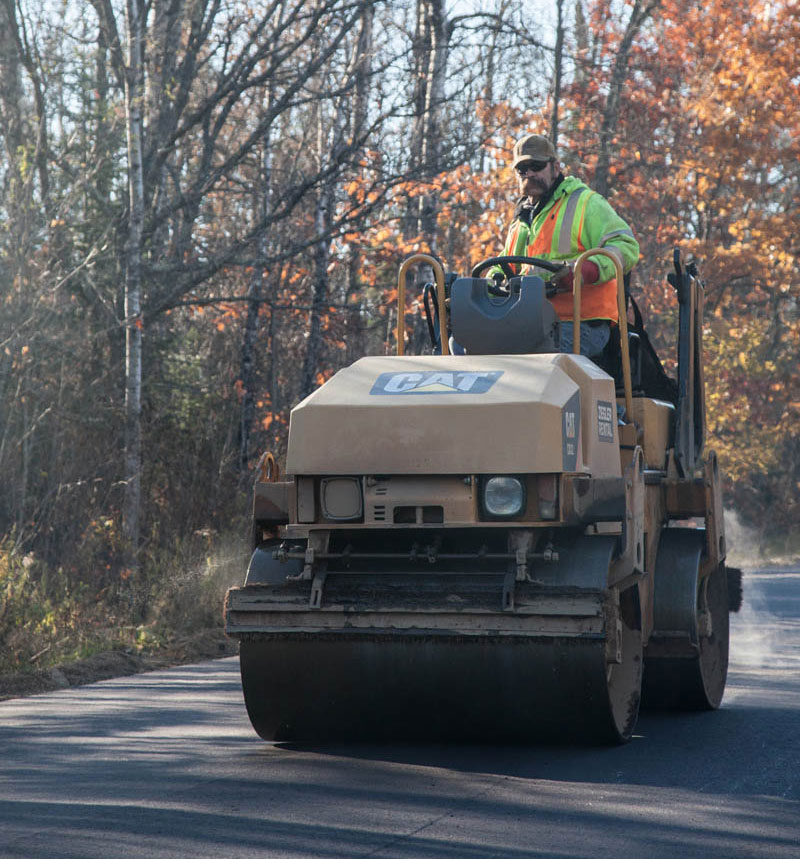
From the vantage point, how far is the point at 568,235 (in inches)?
336

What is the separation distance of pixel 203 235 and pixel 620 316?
60.5 ft

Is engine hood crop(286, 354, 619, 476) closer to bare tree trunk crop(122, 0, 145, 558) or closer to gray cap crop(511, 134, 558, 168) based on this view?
gray cap crop(511, 134, 558, 168)

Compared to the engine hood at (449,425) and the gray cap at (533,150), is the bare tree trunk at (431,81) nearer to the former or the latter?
the gray cap at (533,150)

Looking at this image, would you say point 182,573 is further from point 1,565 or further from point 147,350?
point 147,350

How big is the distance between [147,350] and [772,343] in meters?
24.1

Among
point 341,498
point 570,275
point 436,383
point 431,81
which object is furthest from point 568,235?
point 431,81

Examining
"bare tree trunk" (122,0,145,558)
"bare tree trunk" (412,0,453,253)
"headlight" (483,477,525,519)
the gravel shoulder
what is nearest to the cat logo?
"headlight" (483,477,525,519)

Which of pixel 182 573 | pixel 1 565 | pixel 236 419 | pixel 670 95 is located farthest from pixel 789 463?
pixel 1 565

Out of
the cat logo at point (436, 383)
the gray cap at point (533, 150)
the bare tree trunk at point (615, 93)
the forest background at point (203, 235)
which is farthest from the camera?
the bare tree trunk at point (615, 93)

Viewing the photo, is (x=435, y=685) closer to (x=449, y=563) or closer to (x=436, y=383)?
(x=449, y=563)

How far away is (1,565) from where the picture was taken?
11.3 m

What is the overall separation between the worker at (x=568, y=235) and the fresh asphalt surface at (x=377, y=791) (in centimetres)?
216

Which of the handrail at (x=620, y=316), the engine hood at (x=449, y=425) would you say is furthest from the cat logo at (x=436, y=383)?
the handrail at (x=620, y=316)

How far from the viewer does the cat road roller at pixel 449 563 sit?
6586 millimetres
